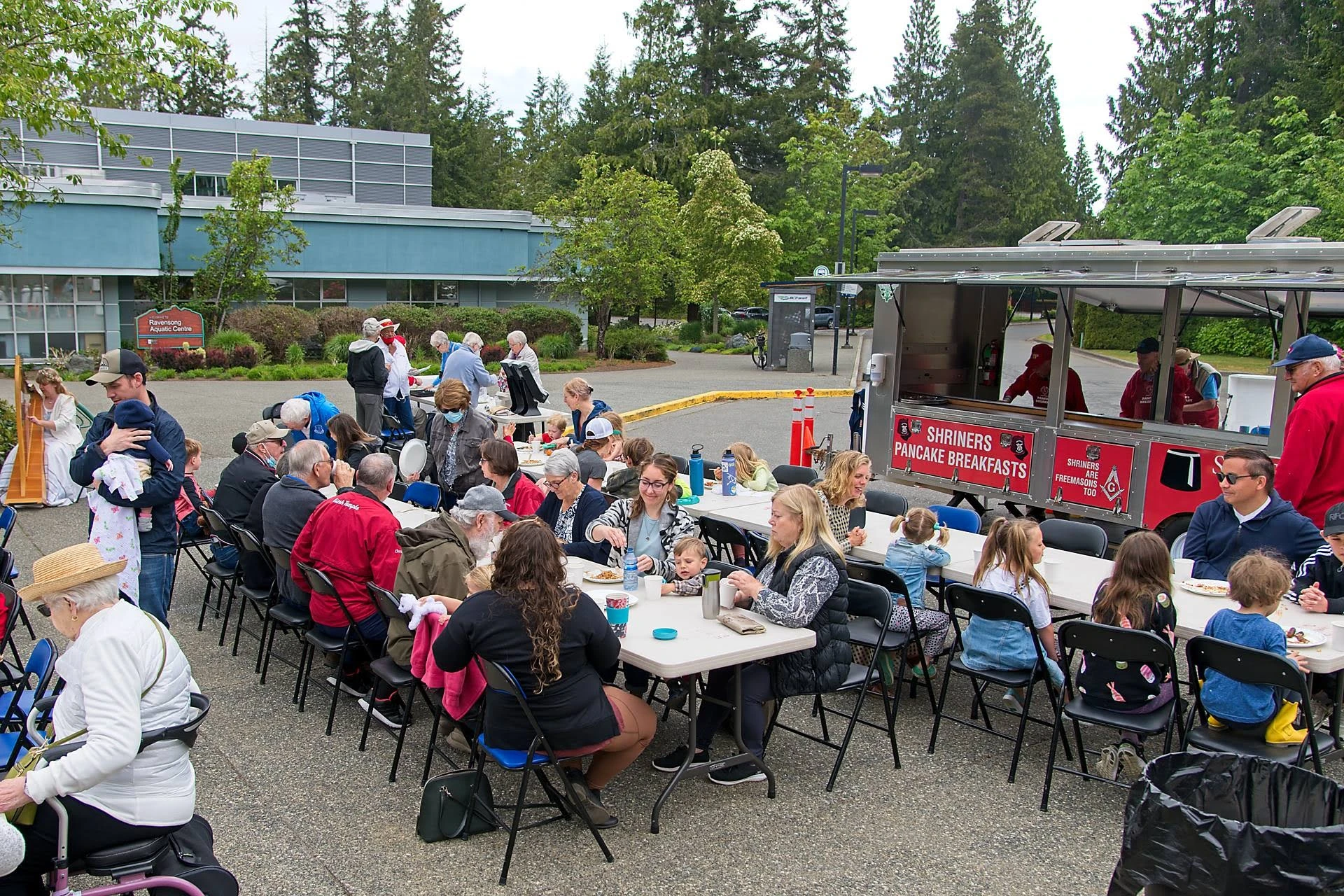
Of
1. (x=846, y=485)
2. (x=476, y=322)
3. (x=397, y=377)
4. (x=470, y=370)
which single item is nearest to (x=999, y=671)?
(x=846, y=485)

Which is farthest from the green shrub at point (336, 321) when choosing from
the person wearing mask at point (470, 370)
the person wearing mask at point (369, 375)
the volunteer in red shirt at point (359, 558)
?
the volunteer in red shirt at point (359, 558)

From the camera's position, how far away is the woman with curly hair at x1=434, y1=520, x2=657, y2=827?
4055 millimetres

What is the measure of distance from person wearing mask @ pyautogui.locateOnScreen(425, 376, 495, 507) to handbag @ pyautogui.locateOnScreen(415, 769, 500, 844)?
431 centimetres

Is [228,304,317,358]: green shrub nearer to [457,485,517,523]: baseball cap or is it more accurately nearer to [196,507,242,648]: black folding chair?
[196,507,242,648]: black folding chair

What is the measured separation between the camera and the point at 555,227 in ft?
99.7

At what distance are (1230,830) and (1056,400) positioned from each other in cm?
712

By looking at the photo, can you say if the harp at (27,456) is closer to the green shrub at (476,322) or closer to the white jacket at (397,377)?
the white jacket at (397,377)

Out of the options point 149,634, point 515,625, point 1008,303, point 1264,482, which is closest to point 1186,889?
point 515,625

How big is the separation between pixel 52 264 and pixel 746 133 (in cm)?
2812

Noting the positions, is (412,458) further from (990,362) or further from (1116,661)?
(990,362)

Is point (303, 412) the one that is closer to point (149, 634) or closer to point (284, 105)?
point (149, 634)

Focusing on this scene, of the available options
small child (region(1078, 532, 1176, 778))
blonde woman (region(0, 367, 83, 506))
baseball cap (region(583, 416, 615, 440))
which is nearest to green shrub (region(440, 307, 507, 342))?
blonde woman (region(0, 367, 83, 506))

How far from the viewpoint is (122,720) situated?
3.18 m

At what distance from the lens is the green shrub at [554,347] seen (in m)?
29.5
